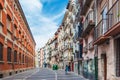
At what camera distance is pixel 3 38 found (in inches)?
1345

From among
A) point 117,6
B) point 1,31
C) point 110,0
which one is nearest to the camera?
point 117,6

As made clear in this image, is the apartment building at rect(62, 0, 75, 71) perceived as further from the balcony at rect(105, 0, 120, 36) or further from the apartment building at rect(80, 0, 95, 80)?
the balcony at rect(105, 0, 120, 36)

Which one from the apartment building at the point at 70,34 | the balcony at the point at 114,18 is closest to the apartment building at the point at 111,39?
the balcony at the point at 114,18

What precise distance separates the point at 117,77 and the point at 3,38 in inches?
761

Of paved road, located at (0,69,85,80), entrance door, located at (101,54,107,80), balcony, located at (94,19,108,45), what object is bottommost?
paved road, located at (0,69,85,80)

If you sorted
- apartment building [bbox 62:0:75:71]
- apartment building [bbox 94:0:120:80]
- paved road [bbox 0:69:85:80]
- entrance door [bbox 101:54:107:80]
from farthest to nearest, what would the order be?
apartment building [bbox 62:0:75:71] → paved road [bbox 0:69:85:80] → entrance door [bbox 101:54:107:80] → apartment building [bbox 94:0:120:80]

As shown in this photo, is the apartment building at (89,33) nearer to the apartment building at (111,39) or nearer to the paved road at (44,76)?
the paved road at (44,76)

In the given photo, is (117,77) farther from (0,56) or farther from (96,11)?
(0,56)

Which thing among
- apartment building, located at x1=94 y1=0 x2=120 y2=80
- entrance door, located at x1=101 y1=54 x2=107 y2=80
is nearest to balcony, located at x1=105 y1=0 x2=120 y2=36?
apartment building, located at x1=94 y1=0 x2=120 y2=80

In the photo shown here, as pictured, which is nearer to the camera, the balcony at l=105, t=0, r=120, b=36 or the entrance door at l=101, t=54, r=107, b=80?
the balcony at l=105, t=0, r=120, b=36

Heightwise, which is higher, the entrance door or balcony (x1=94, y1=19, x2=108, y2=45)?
balcony (x1=94, y1=19, x2=108, y2=45)

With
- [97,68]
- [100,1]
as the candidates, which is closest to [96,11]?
[100,1]

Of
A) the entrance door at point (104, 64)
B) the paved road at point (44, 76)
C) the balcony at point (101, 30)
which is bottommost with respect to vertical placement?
the paved road at point (44, 76)

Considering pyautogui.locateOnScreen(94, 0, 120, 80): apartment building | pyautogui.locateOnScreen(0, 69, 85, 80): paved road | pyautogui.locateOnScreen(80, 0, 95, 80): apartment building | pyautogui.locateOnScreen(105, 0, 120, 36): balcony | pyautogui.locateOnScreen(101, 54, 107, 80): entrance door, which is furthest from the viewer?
pyautogui.locateOnScreen(0, 69, 85, 80): paved road
